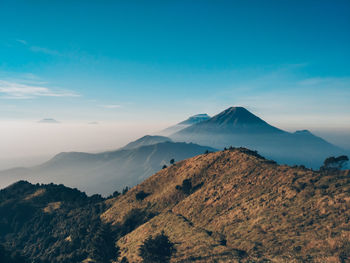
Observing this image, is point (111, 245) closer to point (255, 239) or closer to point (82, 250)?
point (82, 250)

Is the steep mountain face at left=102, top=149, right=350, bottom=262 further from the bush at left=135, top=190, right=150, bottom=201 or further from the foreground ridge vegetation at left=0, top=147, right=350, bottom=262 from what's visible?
the bush at left=135, top=190, right=150, bottom=201

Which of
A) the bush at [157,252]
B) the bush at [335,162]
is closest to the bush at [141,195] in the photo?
the bush at [157,252]

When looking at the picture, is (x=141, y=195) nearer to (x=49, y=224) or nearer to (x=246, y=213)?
(x=246, y=213)

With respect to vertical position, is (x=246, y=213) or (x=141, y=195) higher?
(x=246, y=213)

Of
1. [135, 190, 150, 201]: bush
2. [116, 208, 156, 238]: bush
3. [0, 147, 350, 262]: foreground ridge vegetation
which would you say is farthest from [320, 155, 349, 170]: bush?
[135, 190, 150, 201]: bush

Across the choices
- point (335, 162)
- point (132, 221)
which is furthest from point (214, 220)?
point (335, 162)
